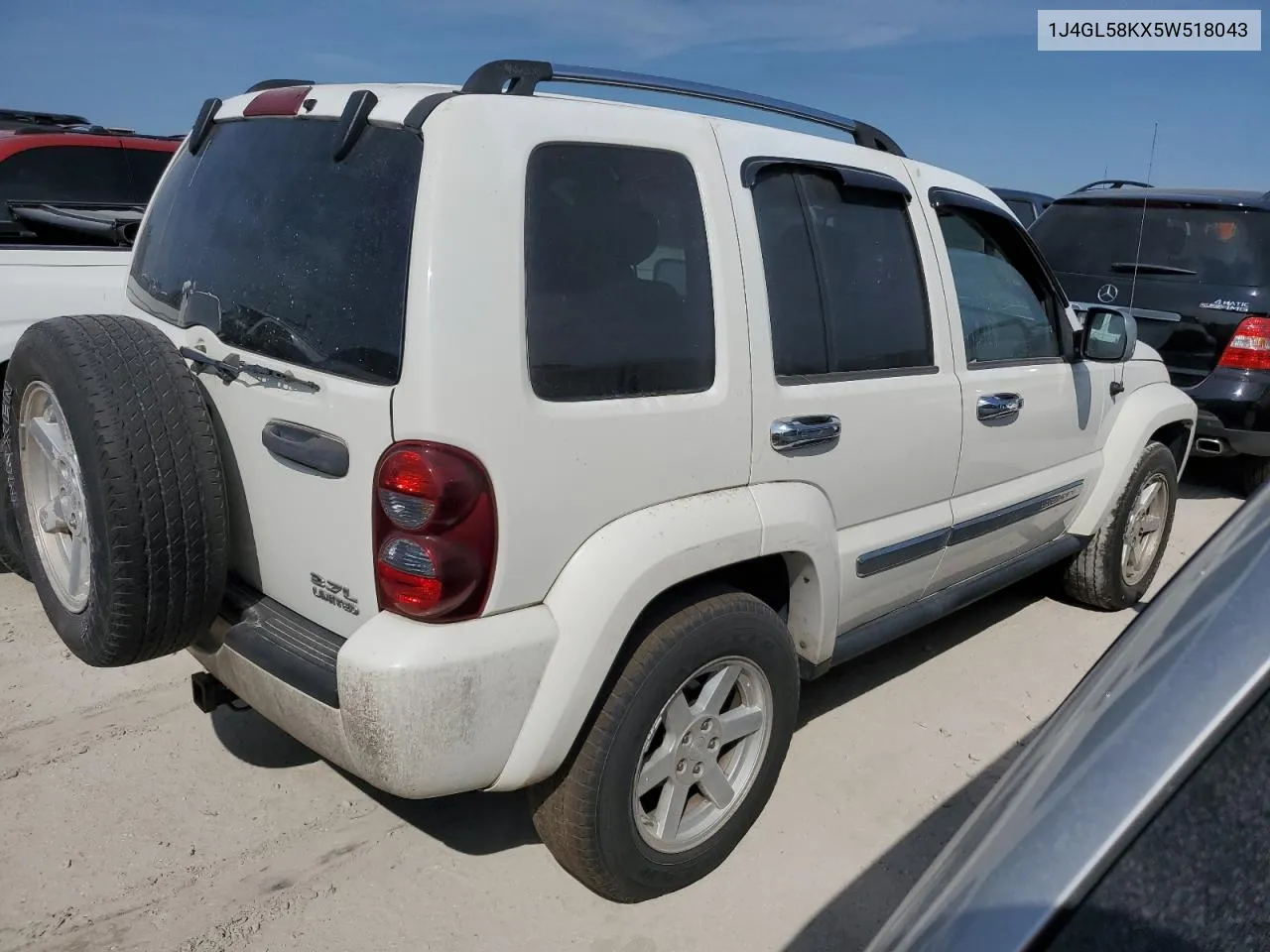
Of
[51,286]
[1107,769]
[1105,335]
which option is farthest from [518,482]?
[51,286]

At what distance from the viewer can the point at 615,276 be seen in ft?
7.43

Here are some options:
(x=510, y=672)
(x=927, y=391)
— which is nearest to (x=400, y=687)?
(x=510, y=672)

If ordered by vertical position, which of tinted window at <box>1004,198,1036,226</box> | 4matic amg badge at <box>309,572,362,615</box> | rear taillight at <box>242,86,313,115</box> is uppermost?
rear taillight at <box>242,86,313,115</box>

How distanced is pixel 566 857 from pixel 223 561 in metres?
1.07

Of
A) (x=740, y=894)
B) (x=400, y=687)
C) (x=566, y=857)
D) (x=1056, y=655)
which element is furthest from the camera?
(x=1056, y=655)

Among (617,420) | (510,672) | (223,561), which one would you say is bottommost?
(510,672)

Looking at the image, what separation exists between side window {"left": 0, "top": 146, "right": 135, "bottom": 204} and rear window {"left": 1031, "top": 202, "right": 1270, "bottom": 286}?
5530 millimetres

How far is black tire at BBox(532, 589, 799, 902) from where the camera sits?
2311mm

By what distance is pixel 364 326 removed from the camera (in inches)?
82.0

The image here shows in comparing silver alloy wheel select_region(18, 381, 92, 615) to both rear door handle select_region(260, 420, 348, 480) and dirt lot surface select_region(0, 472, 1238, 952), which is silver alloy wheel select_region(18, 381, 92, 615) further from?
dirt lot surface select_region(0, 472, 1238, 952)

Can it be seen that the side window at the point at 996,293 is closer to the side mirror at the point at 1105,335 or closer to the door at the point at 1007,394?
the door at the point at 1007,394

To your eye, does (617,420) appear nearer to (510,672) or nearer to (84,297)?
(510,672)

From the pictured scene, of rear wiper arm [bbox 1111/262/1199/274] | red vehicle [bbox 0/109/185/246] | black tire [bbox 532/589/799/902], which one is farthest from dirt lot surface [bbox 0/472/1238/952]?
rear wiper arm [bbox 1111/262/1199/274]

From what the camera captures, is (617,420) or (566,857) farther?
(566,857)
